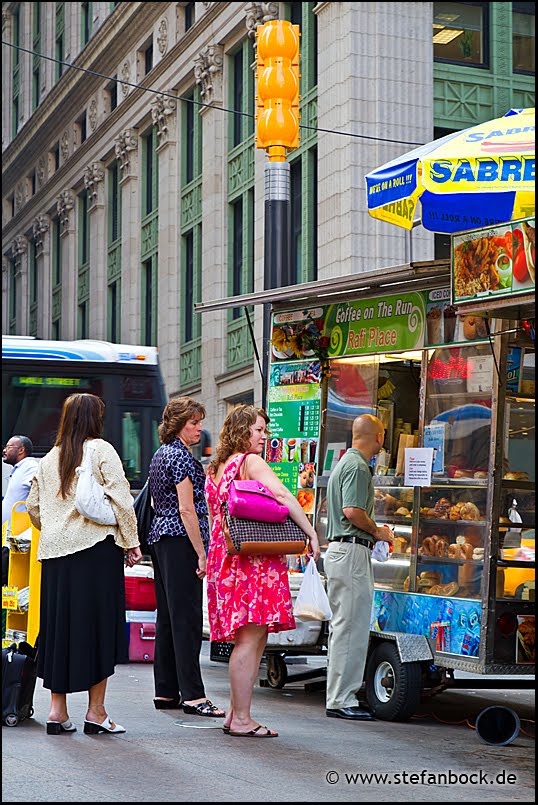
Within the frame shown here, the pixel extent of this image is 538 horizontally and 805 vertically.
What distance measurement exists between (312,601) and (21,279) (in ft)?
147

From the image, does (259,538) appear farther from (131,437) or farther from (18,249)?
(18,249)

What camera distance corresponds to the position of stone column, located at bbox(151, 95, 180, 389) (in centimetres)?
3366

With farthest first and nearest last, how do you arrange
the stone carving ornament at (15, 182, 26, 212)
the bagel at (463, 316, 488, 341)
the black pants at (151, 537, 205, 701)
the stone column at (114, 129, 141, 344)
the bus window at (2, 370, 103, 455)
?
1. the stone carving ornament at (15, 182, 26, 212)
2. the stone column at (114, 129, 141, 344)
3. the bus window at (2, 370, 103, 455)
4. the bagel at (463, 316, 488, 341)
5. the black pants at (151, 537, 205, 701)

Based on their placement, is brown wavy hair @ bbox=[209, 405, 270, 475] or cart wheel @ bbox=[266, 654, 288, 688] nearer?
brown wavy hair @ bbox=[209, 405, 270, 475]

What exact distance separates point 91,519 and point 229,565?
88cm

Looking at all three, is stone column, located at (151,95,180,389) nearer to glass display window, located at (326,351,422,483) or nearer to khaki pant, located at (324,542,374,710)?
glass display window, located at (326,351,422,483)

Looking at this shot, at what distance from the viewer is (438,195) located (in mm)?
9055

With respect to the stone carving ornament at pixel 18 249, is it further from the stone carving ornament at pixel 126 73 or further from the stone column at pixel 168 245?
the stone column at pixel 168 245

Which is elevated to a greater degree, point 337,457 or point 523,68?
point 523,68

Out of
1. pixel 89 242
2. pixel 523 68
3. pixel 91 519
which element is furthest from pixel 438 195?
pixel 89 242

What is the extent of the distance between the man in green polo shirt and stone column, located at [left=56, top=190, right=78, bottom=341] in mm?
35447

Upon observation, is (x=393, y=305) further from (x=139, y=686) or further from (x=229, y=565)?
(x=139, y=686)

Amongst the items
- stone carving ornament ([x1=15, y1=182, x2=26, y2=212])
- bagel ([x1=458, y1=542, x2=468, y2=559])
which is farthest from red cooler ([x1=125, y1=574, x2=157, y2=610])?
stone carving ornament ([x1=15, y1=182, x2=26, y2=212])

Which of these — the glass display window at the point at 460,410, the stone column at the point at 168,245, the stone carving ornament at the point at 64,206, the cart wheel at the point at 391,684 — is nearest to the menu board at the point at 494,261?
the glass display window at the point at 460,410
